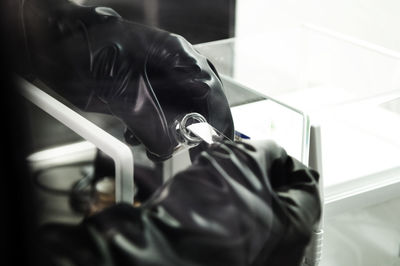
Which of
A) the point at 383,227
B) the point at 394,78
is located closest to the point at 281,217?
the point at 383,227

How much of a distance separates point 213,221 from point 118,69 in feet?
0.65

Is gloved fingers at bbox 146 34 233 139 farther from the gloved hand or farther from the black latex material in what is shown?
the black latex material

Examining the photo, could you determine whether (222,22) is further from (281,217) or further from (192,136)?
(281,217)

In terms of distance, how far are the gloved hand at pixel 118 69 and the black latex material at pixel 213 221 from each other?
10 cm

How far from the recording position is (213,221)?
1.45 ft

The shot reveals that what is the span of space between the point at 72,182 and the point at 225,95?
0.78 ft

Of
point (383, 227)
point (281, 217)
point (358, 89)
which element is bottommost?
point (383, 227)

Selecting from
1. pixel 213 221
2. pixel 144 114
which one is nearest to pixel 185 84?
pixel 144 114

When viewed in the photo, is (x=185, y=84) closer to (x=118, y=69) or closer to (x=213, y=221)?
(x=118, y=69)

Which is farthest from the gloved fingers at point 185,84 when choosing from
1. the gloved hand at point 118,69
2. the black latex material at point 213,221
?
the black latex material at point 213,221

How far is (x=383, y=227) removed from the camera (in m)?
0.82

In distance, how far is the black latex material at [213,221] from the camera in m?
0.41

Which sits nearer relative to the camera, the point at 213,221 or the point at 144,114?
the point at 213,221

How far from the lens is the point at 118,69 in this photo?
57cm
